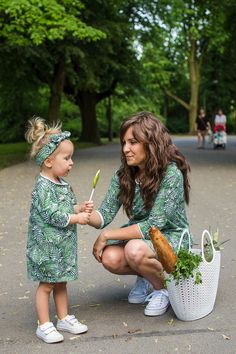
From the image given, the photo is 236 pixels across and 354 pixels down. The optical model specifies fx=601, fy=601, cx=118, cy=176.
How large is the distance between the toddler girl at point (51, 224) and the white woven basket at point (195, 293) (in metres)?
0.69

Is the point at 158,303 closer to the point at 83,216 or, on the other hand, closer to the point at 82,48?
the point at 83,216

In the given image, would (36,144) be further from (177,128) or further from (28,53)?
(177,128)

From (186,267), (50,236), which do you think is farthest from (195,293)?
(50,236)

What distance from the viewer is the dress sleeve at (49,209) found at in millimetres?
4050

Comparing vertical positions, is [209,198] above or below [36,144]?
below

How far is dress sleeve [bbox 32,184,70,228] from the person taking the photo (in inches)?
159

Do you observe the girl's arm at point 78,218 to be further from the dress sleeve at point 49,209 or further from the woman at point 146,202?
the woman at point 146,202

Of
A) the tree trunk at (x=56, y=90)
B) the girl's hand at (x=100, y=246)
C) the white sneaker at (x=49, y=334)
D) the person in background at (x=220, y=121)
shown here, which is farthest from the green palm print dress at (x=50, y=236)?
the person in background at (x=220, y=121)

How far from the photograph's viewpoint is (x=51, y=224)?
411 centimetres

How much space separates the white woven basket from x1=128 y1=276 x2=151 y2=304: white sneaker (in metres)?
0.57

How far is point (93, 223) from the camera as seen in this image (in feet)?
15.4

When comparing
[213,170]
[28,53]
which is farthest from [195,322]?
[28,53]

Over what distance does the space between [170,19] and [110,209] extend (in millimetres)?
24910

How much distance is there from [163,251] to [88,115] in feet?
102
